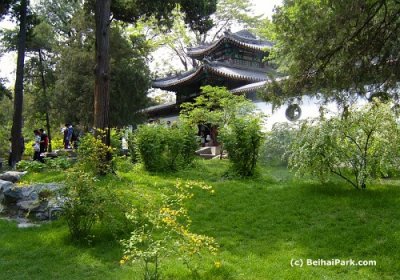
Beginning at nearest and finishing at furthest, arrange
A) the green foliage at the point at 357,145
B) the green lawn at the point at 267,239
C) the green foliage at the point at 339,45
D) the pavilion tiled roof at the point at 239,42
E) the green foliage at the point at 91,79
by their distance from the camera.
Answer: the green lawn at the point at 267,239 < the green foliage at the point at 339,45 < the green foliage at the point at 357,145 < the green foliage at the point at 91,79 < the pavilion tiled roof at the point at 239,42

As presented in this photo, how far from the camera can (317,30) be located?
620 cm

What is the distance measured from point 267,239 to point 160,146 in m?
5.43

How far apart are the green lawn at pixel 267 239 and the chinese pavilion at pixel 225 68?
A: 42.5ft

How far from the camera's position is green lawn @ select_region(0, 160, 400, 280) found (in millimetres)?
4262

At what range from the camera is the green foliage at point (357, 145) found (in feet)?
21.8

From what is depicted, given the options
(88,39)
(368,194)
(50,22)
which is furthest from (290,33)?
(50,22)

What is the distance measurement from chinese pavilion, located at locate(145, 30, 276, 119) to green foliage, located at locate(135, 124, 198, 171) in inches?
375

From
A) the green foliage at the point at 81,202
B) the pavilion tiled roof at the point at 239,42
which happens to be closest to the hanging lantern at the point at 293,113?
the pavilion tiled roof at the point at 239,42

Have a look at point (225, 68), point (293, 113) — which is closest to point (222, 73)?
point (225, 68)

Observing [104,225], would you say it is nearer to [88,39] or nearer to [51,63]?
[88,39]

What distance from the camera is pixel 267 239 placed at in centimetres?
523

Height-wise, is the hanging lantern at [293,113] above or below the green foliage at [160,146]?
above

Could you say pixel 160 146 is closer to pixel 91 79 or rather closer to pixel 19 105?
pixel 19 105

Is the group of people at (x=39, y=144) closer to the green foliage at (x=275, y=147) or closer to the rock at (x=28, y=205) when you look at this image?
the rock at (x=28, y=205)
